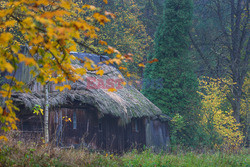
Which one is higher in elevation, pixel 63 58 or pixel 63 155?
pixel 63 58

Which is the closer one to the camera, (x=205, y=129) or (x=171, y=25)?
(x=205, y=129)

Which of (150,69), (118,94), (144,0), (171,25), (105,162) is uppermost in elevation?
(144,0)

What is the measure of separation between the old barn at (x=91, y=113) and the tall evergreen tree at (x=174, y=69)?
8.24ft

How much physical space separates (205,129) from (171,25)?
7.23m

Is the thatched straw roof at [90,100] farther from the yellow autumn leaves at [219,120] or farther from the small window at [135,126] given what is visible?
the yellow autumn leaves at [219,120]

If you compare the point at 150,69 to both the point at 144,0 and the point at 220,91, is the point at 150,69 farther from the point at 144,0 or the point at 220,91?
the point at 144,0

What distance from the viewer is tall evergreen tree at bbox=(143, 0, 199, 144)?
62.5 ft

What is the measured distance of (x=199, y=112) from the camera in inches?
725

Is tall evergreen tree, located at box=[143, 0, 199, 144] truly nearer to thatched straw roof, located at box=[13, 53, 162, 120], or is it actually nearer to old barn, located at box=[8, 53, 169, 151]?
old barn, located at box=[8, 53, 169, 151]

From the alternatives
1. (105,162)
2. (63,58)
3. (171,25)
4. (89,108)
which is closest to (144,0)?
(171,25)

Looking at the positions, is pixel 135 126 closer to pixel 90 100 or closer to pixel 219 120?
pixel 90 100

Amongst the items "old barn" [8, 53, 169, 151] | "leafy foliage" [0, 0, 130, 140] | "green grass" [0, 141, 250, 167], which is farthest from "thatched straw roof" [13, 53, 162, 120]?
"leafy foliage" [0, 0, 130, 140]

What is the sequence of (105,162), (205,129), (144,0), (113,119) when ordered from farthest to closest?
(144,0)
(205,129)
(113,119)
(105,162)

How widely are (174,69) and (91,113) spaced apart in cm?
770
